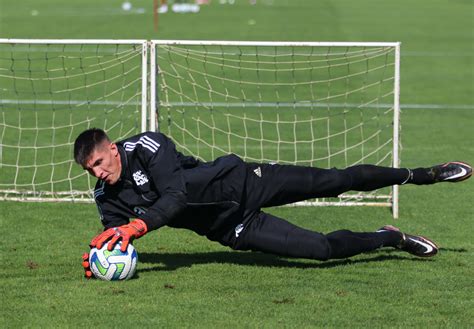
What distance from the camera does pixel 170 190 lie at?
815 centimetres

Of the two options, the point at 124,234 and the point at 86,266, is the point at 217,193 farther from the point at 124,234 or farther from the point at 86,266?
the point at 86,266

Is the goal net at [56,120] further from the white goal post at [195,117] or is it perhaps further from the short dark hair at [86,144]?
the short dark hair at [86,144]

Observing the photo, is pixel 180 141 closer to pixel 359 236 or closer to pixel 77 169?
pixel 77 169

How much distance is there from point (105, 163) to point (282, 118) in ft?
35.4

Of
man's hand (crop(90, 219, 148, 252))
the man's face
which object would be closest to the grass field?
man's hand (crop(90, 219, 148, 252))

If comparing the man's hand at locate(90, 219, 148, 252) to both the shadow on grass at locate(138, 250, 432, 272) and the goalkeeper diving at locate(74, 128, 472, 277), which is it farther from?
the shadow on grass at locate(138, 250, 432, 272)

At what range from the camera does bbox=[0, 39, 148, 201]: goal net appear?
41.7 feet

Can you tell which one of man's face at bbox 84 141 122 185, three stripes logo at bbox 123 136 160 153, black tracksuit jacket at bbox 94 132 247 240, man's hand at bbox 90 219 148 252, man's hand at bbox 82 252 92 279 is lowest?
man's hand at bbox 82 252 92 279

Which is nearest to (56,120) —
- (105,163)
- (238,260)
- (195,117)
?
(195,117)

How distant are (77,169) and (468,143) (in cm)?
650

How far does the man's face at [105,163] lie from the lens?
7.95m

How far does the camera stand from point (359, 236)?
29.4 ft

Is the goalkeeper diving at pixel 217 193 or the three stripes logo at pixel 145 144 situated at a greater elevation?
the three stripes logo at pixel 145 144

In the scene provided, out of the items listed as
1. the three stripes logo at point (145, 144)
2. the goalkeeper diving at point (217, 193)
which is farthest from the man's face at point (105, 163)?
the three stripes logo at point (145, 144)
